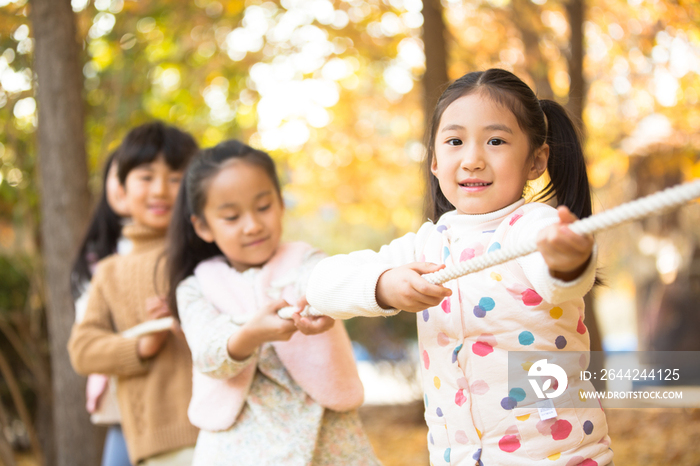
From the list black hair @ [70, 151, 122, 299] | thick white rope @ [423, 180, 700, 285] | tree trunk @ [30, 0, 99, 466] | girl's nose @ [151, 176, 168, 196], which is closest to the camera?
thick white rope @ [423, 180, 700, 285]

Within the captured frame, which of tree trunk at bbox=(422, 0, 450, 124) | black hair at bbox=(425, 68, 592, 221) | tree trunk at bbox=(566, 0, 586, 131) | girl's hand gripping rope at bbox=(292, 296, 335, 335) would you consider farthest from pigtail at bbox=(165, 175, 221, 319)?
tree trunk at bbox=(566, 0, 586, 131)

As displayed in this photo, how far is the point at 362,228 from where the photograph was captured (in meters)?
16.6

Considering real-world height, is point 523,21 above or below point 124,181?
above

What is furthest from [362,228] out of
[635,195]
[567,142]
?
[567,142]

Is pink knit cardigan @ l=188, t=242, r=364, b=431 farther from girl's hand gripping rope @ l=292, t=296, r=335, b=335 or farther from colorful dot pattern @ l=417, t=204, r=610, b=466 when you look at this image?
colorful dot pattern @ l=417, t=204, r=610, b=466

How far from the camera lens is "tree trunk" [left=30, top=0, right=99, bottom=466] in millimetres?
3408

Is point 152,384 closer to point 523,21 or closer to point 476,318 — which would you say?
point 476,318

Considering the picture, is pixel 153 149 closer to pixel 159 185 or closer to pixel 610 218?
pixel 159 185

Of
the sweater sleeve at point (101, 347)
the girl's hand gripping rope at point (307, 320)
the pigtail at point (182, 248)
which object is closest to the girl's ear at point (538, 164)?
the girl's hand gripping rope at point (307, 320)

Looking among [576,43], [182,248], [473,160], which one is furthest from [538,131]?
[576,43]

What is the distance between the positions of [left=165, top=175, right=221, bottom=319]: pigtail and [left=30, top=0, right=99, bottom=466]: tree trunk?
161 centimetres

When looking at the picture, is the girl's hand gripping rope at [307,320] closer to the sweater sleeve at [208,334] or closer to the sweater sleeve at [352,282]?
the sweater sleeve at [352,282]

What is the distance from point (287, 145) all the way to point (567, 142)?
4665mm

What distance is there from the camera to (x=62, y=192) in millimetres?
3434
